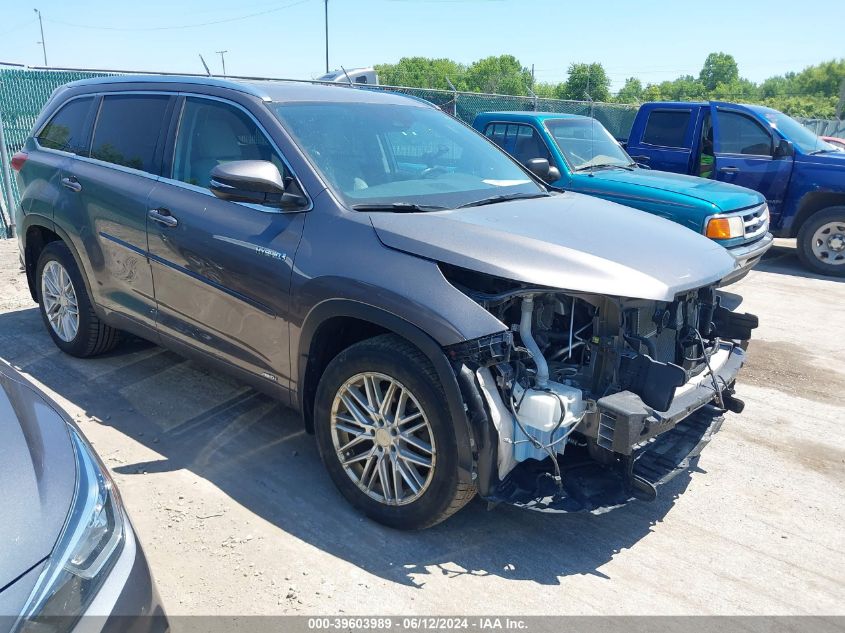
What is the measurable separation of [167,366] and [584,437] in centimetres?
334

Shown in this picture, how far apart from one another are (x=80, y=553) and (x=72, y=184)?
11.8ft

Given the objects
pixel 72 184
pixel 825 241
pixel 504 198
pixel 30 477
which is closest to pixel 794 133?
pixel 825 241

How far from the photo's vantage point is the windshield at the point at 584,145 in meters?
7.87

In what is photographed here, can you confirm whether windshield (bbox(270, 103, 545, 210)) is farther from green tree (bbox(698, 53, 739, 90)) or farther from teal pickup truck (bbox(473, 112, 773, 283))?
green tree (bbox(698, 53, 739, 90))

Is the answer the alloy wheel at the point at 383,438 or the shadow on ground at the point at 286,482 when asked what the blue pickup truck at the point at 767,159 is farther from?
the alloy wheel at the point at 383,438

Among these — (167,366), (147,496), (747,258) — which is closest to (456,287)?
(147,496)

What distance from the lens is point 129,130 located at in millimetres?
4379

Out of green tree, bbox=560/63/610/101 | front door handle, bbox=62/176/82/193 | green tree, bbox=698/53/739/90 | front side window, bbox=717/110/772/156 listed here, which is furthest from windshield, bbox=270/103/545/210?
green tree, bbox=698/53/739/90

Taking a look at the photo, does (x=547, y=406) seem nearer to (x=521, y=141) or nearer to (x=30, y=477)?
(x=30, y=477)

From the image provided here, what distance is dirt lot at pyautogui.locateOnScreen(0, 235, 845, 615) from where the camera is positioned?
278cm

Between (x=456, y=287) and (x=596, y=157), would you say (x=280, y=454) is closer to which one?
(x=456, y=287)

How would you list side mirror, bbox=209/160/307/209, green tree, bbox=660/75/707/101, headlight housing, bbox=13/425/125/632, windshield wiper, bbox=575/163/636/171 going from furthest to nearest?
green tree, bbox=660/75/707/101 < windshield wiper, bbox=575/163/636/171 < side mirror, bbox=209/160/307/209 < headlight housing, bbox=13/425/125/632

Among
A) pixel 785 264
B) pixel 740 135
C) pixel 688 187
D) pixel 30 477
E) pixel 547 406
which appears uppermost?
pixel 740 135

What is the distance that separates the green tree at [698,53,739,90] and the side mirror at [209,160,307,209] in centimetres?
13038
